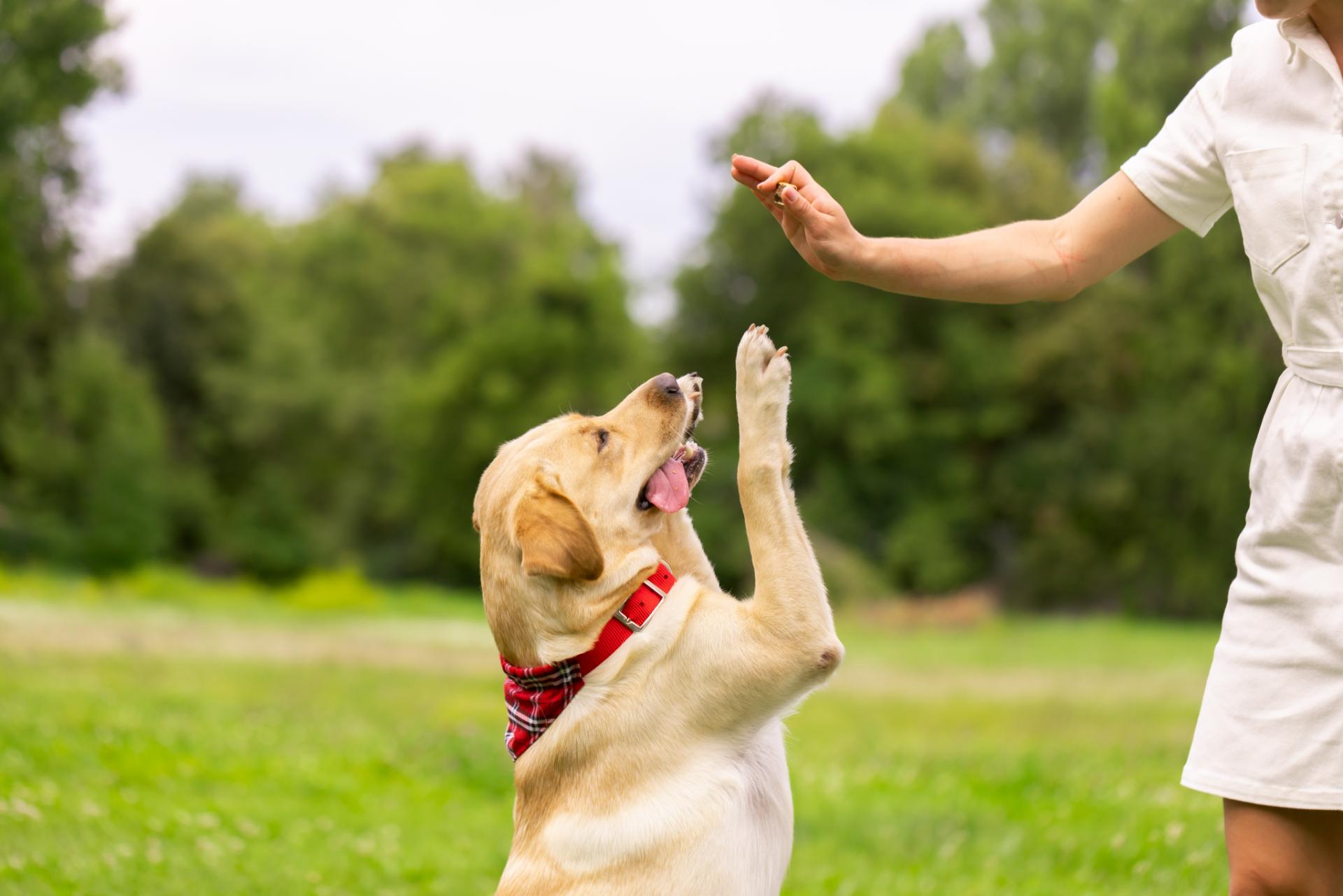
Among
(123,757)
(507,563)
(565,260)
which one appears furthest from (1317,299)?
(565,260)

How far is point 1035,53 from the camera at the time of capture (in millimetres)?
53906

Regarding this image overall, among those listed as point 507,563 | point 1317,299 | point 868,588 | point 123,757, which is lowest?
point 868,588

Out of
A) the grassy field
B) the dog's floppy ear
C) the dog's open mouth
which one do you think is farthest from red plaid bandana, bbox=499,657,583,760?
the grassy field

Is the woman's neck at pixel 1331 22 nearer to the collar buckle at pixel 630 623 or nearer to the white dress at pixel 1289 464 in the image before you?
the white dress at pixel 1289 464

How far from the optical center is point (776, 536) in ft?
12.7

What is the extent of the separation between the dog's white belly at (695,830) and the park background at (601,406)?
24.0 ft

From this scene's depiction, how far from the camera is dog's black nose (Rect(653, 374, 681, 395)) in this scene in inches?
179

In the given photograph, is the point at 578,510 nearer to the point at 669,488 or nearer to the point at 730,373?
the point at 669,488

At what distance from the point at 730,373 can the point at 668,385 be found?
46005 mm

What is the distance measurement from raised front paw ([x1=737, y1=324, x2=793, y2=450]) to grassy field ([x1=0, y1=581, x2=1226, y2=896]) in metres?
1.13

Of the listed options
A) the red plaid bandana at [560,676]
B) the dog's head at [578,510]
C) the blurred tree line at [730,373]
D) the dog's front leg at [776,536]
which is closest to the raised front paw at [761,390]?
the dog's front leg at [776,536]

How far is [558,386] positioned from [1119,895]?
42669mm

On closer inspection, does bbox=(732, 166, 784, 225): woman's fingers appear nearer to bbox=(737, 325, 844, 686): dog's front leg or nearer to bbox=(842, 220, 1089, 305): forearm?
bbox=(842, 220, 1089, 305): forearm

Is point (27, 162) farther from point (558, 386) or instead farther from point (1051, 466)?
point (1051, 466)
